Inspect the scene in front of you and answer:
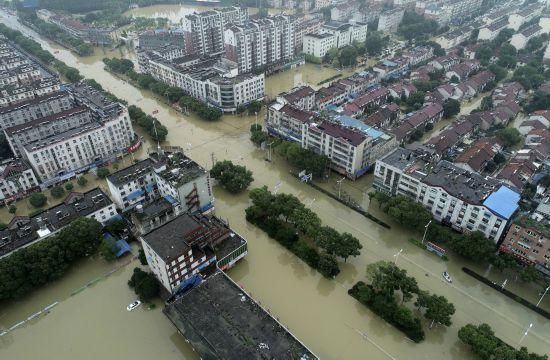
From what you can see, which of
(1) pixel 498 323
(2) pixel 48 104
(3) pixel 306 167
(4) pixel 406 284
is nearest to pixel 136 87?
(2) pixel 48 104

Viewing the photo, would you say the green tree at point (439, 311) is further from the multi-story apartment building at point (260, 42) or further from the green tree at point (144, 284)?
the multi-story apartment building at point (260, 42)

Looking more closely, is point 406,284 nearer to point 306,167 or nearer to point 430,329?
point 430,329

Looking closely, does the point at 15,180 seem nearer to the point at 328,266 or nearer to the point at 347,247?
the point at 328,266

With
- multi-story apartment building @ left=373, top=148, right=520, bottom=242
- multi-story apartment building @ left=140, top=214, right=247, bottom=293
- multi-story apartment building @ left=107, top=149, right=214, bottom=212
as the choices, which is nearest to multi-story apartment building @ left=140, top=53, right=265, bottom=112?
multi-story apartment building @ left=107, top=149, right=214, bottom=212

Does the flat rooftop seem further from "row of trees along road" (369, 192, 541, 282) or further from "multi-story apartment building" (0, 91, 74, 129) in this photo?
"multi-story apartment building" (0, 91, 74, 129)

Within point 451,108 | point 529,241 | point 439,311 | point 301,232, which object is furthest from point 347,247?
point 451,108

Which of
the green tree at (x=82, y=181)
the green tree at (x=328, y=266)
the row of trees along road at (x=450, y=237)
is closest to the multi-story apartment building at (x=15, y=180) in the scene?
the green tree at (x=82, y=181)

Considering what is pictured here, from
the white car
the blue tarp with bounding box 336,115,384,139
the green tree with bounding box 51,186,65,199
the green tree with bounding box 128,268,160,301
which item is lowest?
the white car
